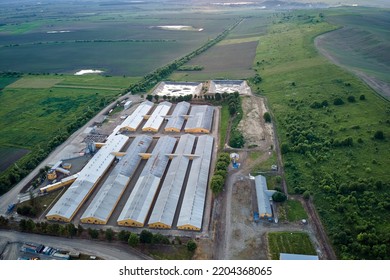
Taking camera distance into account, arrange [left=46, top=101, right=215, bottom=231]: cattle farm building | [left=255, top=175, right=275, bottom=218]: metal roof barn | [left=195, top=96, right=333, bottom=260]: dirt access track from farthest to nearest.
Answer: [left=46, top=101, right=215, bottom=231]: cattle farm building
[left=255, top=175, right=275, bottom=218]: metal roof barn
[left=195, top=96, right=333, bottom=260]: dirt access track

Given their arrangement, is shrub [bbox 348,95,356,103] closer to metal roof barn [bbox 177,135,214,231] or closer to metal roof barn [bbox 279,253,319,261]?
metal roof barn [bbox 177,135,214,231]

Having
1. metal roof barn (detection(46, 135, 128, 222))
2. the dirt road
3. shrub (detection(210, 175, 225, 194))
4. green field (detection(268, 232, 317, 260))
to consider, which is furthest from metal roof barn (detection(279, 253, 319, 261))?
the dirt road

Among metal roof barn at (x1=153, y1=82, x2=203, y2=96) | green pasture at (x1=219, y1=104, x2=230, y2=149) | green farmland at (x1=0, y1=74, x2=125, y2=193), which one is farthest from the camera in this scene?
metal roof barn at (x1=153, y1=82, x2=203, y2=96)

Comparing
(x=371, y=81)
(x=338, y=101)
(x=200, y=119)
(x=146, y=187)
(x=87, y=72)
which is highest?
(x=371, y=81)

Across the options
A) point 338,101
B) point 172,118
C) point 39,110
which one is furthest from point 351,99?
point 39,110

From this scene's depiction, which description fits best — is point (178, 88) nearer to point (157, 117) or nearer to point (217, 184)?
point (157, 117)
